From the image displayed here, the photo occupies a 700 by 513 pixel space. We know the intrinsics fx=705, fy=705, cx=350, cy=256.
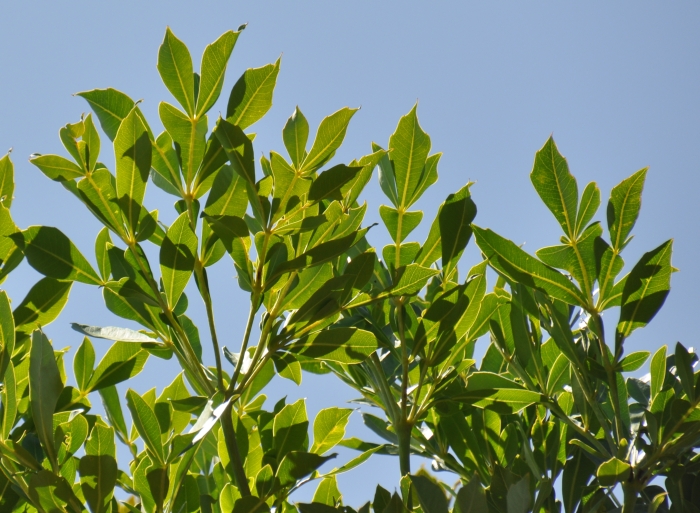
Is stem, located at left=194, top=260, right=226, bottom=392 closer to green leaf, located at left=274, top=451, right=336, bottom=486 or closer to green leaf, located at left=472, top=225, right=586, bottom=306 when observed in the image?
green leaf, located at left=274, top=451, right=336, bottom=486

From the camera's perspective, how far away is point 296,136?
1257 mm

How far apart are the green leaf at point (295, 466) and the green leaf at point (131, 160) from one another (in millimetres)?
519

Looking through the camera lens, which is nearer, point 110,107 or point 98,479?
point 98,479

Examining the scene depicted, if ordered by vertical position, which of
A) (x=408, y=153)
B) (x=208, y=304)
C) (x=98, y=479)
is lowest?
(x=98, y=479)

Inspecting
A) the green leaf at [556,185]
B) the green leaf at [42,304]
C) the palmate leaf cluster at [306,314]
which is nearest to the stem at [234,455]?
the palmate leaf cluster at [306,314]

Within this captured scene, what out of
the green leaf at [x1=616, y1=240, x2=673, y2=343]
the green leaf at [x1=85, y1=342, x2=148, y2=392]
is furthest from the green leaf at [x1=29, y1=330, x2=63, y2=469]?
the green leaf at [x1=616, y1=240, x2=673, y2=343]

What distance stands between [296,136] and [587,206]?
552 millimetres

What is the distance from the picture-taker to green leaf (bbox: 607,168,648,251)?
1.25 metres

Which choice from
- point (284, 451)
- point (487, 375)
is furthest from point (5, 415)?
point (487, 375)

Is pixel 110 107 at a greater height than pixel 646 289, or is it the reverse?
pixel 110 107

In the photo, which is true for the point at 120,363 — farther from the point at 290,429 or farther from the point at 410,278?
the point at 410,278

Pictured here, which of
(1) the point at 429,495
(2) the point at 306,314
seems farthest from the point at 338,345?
(1) the point at 429,495

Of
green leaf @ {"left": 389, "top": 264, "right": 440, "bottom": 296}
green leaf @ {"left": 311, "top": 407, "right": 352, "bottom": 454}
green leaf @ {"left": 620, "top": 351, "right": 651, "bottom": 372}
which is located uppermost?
green leaf @ {"left": 389, "top": 264, "right": 440, "bottom": 296}

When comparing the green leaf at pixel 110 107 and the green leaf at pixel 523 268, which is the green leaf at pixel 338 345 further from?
the green leaf at pixel 110 107
